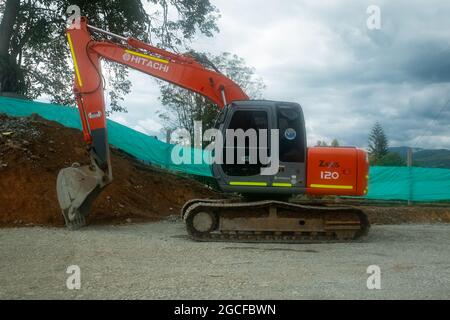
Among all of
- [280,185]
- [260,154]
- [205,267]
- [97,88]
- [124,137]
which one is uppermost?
[97,88]

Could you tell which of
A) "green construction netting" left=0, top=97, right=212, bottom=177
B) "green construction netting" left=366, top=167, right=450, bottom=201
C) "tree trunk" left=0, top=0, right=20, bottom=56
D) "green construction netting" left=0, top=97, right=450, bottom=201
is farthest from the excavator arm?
"tree trunk" left=0, top=0, right=20, bottom=56

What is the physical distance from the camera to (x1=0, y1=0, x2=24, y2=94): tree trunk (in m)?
16.4

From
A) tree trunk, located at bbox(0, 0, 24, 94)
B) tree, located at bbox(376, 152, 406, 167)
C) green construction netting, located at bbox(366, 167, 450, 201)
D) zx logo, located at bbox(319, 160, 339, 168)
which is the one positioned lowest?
green construction netting, located at bbox(366, 167, 450, 201)

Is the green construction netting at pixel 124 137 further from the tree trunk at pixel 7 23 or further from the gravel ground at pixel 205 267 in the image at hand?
the gravel ground at pixel 205 267

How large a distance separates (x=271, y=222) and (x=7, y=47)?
12.4 meters

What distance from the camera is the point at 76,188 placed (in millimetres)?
9422

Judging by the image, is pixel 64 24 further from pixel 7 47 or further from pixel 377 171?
→ pixel 377 171

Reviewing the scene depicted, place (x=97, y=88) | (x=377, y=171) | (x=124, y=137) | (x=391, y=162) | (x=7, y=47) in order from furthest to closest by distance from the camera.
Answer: (x=391, y=162) < (x=7, y=47) < (x=377, y=171) < (x=124, y=137) < (x=97, y=88)

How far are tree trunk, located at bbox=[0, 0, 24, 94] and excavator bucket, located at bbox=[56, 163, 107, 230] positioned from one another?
8620mm

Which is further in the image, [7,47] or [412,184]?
[7,47]

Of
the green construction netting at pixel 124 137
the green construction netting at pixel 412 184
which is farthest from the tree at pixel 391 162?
the green construction netting at pixel 124 137

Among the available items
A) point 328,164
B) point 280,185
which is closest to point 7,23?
point 280,185

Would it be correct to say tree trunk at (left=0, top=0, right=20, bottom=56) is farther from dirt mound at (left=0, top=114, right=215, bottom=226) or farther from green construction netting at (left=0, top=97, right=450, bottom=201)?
dirt mound at (left=0, top=114, right=215, bottom=226)

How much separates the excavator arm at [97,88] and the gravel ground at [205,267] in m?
0.73
